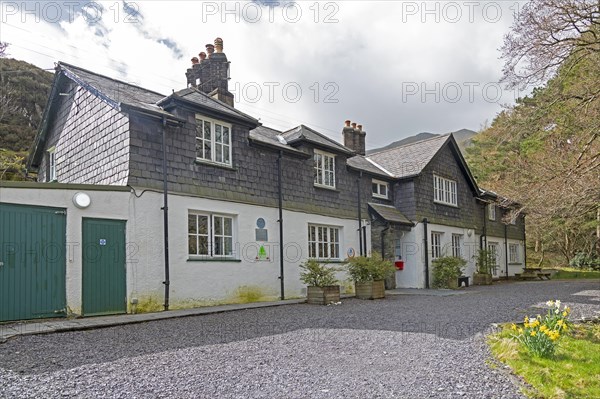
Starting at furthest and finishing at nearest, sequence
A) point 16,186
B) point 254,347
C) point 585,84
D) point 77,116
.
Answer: point 77,116 < point 585,84 < point 16,186 < point 254,347

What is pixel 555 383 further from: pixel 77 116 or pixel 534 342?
pixel 77 116

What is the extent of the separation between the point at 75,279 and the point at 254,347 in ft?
16.1

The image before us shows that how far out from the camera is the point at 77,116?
13.7 meters

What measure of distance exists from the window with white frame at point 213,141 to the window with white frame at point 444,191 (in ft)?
37.9

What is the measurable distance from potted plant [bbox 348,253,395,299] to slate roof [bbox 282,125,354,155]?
414cm

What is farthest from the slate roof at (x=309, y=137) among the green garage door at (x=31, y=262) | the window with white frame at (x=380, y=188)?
the green garage door at (x=31, y=262)

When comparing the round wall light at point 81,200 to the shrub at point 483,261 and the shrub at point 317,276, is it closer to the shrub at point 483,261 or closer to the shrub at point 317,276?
the shrub at point 317,276

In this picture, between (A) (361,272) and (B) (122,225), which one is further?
(A) (361,272)

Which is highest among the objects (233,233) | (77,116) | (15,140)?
(15,140)

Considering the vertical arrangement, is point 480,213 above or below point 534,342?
above

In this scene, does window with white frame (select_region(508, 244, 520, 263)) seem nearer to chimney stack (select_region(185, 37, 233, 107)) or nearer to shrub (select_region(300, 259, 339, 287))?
shrub (select_region(300, 259, 339, 287))

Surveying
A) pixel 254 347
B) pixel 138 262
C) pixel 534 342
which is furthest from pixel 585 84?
pixel 138 262

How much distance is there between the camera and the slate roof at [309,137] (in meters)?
15.7

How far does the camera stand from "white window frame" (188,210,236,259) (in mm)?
12230
